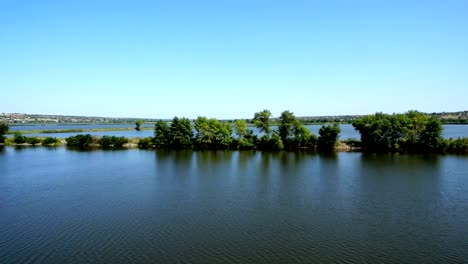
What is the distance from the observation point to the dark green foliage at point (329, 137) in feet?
193

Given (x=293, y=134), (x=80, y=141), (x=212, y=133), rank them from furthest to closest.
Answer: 1. (x=80, y=141)
2. (x=212, y=133)
3. (x=293, y=134)

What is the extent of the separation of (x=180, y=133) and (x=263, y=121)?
15054 millimetres

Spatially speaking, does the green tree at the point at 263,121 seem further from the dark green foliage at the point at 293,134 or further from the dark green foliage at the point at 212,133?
the dark green foliage at the point at 212,133

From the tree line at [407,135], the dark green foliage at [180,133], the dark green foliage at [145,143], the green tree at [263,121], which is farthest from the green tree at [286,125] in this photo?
the dark green foliage at [145,143]

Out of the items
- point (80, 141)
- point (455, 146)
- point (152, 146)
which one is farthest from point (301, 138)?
point (80, 141)

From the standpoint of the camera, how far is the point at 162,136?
68250 millimetres

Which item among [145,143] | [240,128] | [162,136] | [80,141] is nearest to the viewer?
A: [240,128]

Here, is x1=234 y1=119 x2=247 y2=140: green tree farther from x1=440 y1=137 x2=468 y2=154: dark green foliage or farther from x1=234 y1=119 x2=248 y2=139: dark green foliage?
x1=440 y1=137 x2=468 y2=154: dark green foliage

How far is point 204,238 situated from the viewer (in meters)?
18.3

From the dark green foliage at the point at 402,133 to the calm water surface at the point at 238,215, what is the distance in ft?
50.3

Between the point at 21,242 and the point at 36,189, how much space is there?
1368cm

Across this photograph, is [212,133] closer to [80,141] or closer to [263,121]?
[263,121]

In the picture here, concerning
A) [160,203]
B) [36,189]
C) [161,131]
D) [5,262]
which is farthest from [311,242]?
[161,131]

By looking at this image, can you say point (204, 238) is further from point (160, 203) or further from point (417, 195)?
point (417, 195)
